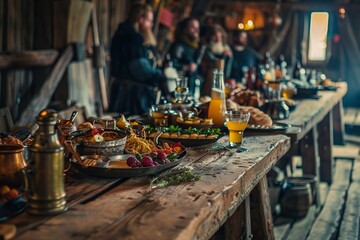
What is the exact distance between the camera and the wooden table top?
13.0 ft

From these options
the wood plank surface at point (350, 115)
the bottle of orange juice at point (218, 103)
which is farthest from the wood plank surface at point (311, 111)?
the wood plank surface at point (350, 115)

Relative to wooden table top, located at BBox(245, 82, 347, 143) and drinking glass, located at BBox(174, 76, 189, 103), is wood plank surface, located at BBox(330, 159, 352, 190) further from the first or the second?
drinking glass, located at BBox(174, 76, 189, 103)

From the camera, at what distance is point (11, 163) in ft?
7.55

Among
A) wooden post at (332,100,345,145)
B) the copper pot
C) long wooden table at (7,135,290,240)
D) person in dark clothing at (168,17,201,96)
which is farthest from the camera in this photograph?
wooden post at (332,100,345,145)

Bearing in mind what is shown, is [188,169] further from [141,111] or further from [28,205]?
[141,111]

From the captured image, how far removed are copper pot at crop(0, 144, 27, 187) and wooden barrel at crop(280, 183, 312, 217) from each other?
332cm

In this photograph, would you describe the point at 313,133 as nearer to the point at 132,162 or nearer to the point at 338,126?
the point at 338,126

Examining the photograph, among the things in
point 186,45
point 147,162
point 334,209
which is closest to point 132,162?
point 147,162

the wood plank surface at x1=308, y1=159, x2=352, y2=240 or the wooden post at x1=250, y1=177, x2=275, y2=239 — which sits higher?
the wooden post at x1=250, y1=177, x2=275, y2=239

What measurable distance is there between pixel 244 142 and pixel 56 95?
411cm

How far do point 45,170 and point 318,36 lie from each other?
12.1 m

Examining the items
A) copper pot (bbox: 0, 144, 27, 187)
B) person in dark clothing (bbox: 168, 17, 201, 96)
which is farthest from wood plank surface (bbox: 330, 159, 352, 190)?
copper pot (bbox: 0, 144, 27, 187)

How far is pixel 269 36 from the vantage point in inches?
517

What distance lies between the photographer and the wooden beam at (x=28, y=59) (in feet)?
19.7
